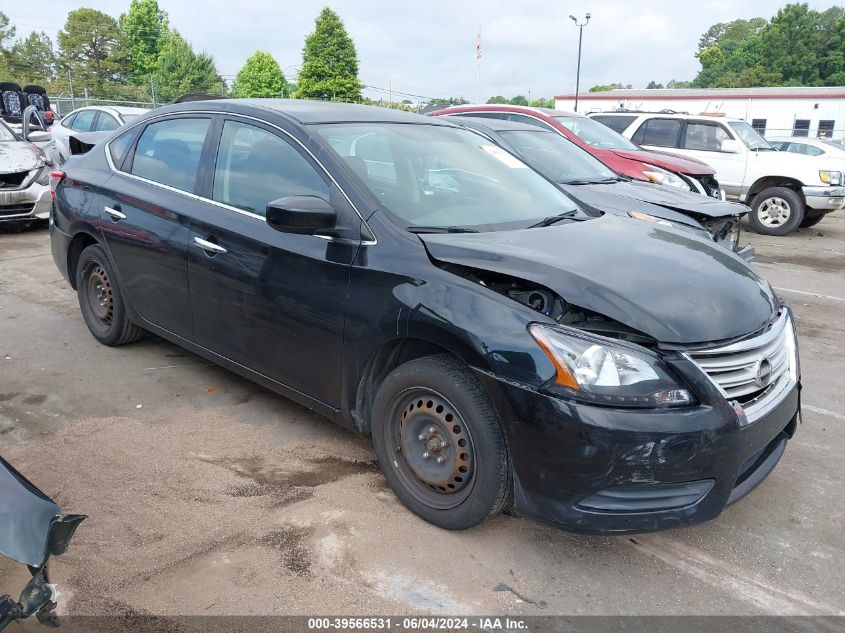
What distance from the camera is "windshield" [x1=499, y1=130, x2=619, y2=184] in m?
7.21

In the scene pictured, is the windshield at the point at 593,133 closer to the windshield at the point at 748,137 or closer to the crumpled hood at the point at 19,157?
the windshield at the point at 748,137

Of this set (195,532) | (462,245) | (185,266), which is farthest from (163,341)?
(462,245)

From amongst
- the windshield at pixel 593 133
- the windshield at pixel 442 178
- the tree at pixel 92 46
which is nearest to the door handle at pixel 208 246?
the windshield at pixel 442 178

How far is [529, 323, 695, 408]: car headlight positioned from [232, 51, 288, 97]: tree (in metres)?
66.7

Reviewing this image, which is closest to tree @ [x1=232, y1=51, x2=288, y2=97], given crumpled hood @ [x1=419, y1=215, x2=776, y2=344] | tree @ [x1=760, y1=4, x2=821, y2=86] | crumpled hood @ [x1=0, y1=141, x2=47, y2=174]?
tree @ [x1=760, y1=4, x2=821, y2=86]

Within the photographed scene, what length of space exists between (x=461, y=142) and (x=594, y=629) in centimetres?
273

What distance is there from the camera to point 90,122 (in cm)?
1308

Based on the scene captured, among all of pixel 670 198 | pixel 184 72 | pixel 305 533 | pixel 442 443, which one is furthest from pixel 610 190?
pixel 184 72

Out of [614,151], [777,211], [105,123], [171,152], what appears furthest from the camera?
[105,123]

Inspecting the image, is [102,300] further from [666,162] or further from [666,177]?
[666,162]

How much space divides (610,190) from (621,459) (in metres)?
4.84

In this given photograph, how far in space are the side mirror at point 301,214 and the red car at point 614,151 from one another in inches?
249

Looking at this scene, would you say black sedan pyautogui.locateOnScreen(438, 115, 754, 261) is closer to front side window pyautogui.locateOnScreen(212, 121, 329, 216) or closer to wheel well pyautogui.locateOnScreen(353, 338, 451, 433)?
front side window pyautogui.locateOnScreen(212, 121, 329, 216)

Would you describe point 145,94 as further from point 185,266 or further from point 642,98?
point 185,266
